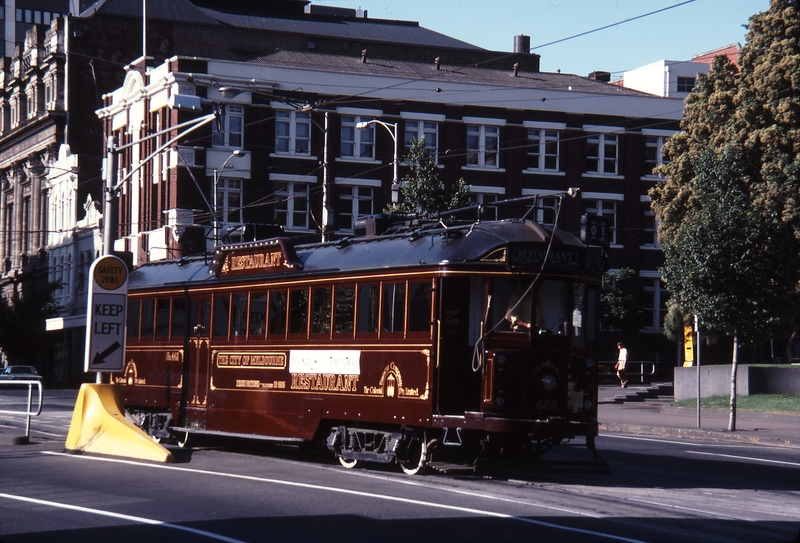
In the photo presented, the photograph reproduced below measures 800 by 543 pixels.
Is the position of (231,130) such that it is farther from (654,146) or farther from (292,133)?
(654,146)

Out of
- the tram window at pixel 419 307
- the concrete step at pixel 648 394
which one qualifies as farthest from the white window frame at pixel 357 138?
the tram window at pixel 419 307

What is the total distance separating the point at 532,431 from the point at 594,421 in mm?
1187

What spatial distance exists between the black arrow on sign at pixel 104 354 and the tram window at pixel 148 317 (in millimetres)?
2268

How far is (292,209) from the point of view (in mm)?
52312

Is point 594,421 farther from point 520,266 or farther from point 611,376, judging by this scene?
point 611,376

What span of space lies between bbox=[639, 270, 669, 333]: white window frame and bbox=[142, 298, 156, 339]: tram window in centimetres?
3728

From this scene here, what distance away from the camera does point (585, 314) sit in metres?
15.7

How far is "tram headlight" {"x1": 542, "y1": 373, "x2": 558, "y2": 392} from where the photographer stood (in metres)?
15.0

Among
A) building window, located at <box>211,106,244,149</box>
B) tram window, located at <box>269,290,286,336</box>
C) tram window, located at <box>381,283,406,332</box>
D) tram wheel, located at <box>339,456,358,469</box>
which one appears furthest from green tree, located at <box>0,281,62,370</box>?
tram window, located at <box>381,283,406,332</box>

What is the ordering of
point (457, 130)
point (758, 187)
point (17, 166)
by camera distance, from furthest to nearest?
point (17, 166) → point (457, 130) → point (758, 187)

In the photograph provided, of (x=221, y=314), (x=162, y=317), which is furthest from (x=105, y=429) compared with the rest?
(x=162, y=317)

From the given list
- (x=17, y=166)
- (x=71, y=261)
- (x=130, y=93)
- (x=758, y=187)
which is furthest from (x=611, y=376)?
(x=17, y=166)

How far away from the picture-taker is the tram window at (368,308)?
16.1m

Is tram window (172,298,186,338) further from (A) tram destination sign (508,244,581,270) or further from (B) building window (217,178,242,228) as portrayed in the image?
(B) building window (217,178,242,228)
